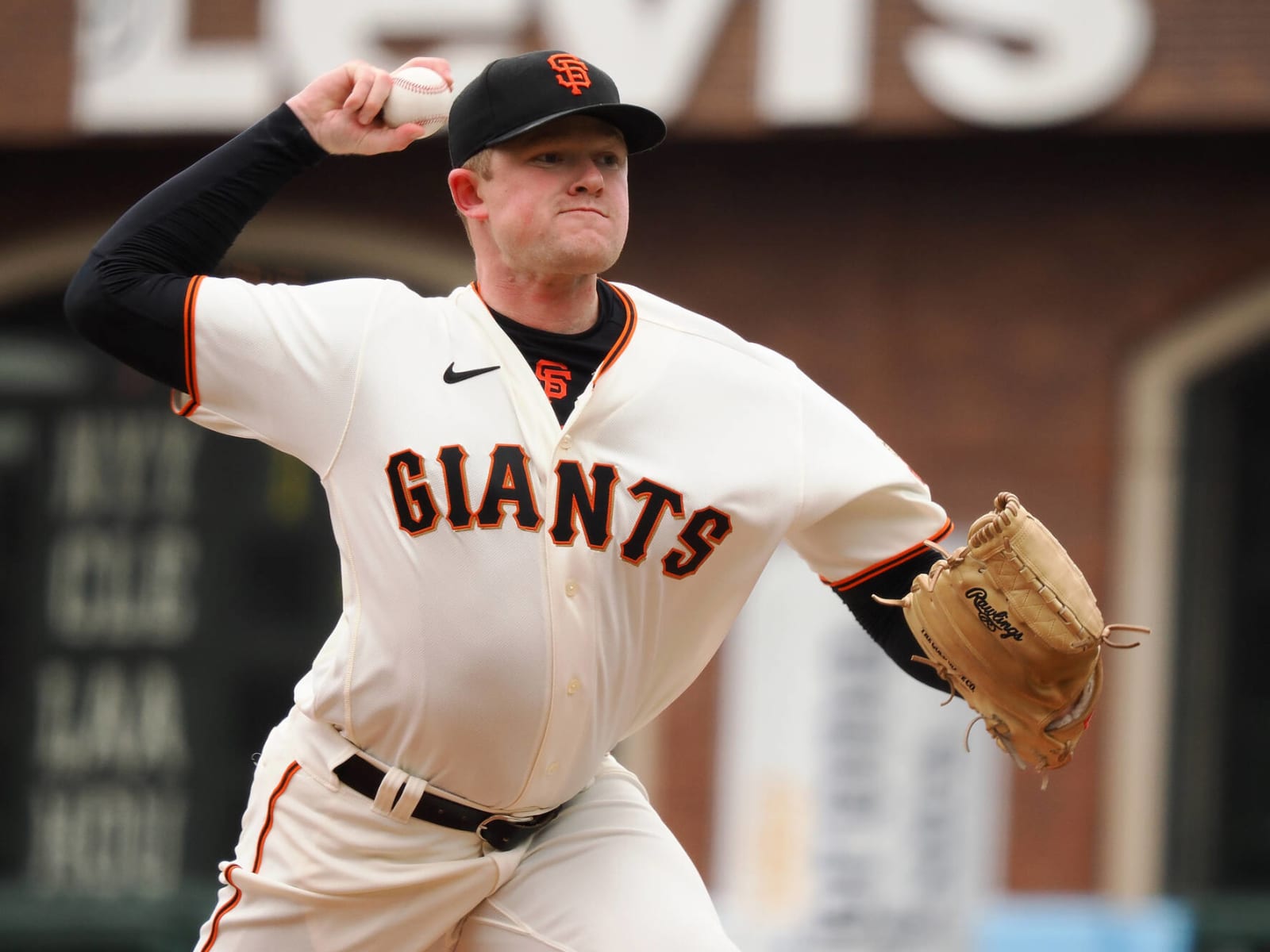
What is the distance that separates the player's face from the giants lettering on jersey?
330 mm

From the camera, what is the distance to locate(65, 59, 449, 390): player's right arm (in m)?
3.22

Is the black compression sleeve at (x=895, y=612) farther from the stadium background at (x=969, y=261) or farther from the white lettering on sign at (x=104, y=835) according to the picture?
the white lettering on sign at (x=104, y=835)

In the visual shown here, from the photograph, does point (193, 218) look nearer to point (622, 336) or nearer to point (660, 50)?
point (622, 336)

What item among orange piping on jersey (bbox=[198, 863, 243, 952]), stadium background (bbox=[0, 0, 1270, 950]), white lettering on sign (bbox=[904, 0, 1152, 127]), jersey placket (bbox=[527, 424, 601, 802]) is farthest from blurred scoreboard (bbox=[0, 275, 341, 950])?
jersey placket (bbox=[527, 424, 601, 802])

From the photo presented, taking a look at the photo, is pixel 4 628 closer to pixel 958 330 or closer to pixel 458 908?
pixel 958 330

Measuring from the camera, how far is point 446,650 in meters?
3.21

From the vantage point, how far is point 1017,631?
10.5 ft

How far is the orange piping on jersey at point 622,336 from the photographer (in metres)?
3.35

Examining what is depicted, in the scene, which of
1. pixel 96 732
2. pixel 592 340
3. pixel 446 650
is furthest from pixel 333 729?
pixel 96 732

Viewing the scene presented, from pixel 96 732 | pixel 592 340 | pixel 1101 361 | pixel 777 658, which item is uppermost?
pixel 1101 361

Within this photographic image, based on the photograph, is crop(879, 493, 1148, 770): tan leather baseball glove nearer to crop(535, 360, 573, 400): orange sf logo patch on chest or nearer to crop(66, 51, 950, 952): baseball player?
crop(66, 51, 950, 952): baseball player

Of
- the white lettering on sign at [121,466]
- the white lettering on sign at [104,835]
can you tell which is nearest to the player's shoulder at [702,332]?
the white lettering on sign at [121,466]

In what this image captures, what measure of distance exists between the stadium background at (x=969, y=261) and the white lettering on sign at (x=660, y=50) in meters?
0.01

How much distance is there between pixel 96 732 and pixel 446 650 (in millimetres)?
6410
